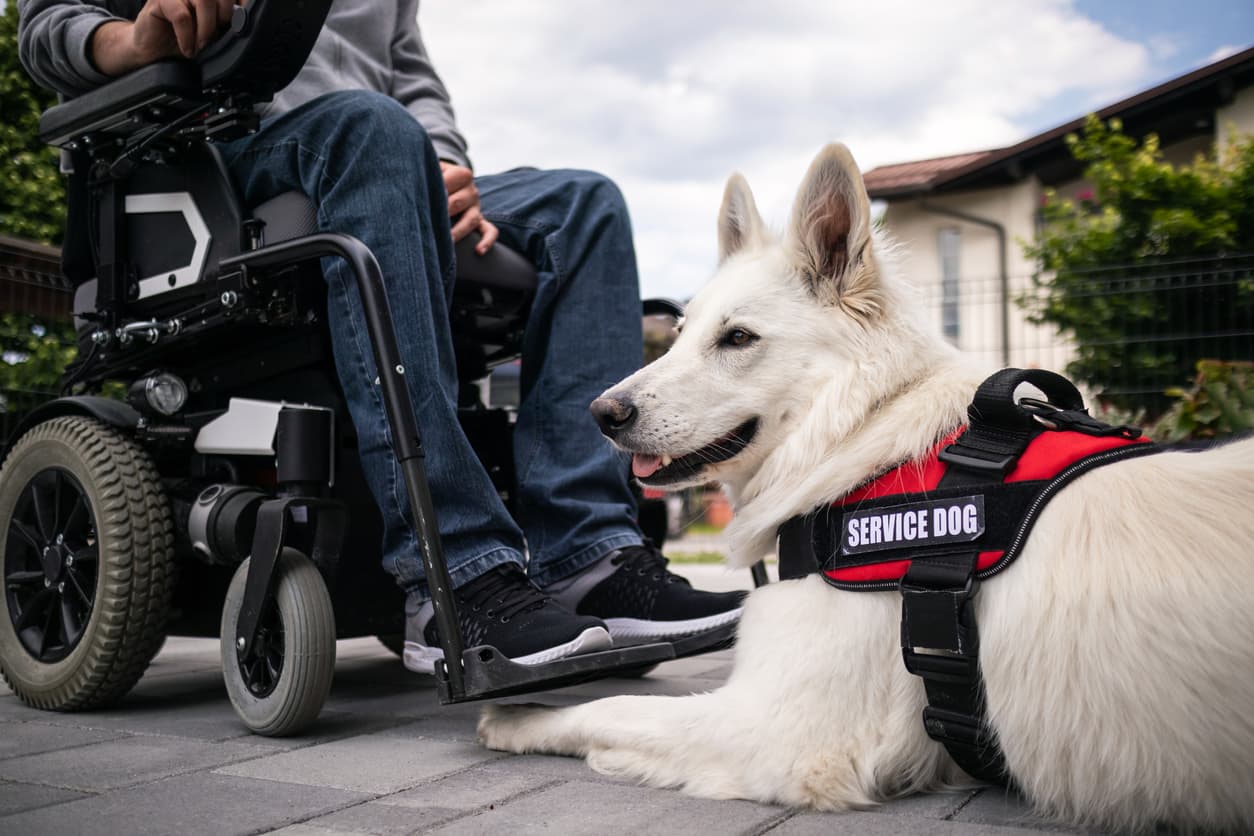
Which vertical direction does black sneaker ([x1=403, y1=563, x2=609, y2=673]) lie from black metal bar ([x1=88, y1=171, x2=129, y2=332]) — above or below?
below

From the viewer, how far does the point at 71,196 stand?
2693 mm

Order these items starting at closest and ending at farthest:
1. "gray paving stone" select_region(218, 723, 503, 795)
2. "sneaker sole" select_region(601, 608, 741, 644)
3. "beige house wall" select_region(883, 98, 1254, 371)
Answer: "gray paving stone" select_region(218, 723, 503, 795)
"sneaker sole" select_region(601, 608, 741, 644)
"beige house wall" select_region(883, 98, 1254, 371)

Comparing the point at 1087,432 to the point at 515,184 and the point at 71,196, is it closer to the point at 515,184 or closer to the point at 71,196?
the point at 515,184

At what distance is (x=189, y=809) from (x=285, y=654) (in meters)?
0.47

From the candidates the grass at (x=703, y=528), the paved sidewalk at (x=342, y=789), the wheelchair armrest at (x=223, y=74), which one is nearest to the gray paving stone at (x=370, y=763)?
the paved sidewalk at (x=342, y=789)

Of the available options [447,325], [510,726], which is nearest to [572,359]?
[447,325]

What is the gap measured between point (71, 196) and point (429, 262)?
1155 mm

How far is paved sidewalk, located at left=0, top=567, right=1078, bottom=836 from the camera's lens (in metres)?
1.51

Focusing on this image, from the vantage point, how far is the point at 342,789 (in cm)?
171

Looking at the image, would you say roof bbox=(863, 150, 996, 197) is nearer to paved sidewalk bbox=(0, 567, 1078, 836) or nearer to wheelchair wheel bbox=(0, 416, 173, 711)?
wheelchair wheel bbox=(0, 416, 173, 711)

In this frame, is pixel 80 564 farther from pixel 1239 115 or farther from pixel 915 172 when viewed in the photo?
pixel 915 172

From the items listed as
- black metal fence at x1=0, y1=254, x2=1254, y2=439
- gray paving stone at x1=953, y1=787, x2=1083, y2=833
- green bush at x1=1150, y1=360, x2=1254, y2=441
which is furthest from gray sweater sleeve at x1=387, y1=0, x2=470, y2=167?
black metal fence at x1=0, y1=254, x2=1254, y2=439

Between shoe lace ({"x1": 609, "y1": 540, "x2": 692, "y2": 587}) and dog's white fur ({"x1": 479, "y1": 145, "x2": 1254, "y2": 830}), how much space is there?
0.45 metres

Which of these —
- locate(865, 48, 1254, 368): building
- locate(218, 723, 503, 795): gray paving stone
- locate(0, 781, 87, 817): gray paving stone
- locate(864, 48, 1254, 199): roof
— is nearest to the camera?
locate(0, 781, 87, 817): gray paving stone
